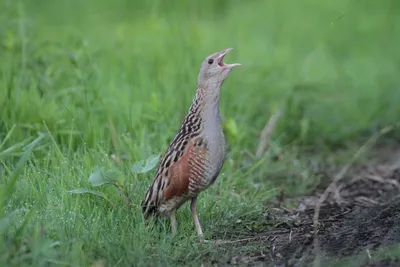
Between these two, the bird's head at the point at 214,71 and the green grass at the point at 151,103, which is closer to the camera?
the green grass at the point at 151,103

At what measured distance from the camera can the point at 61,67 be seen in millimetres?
8586

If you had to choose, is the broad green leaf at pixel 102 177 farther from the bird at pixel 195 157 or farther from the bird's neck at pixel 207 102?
the bird's neck at pixel 207 102

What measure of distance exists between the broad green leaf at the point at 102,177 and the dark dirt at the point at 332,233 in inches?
29.6

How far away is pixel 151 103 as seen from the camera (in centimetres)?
762

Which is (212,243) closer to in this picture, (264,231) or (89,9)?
(264,231)

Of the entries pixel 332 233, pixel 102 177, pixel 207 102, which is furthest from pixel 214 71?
pixel 332 233

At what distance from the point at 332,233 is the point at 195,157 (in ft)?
3.12

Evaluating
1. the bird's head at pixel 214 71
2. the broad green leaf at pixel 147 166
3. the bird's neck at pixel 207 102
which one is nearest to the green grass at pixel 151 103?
the broad green leaf at pixel 147 166

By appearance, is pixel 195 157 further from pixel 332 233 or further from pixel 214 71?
pixel 332 233

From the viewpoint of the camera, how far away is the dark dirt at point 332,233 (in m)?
5.42

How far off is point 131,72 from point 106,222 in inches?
132

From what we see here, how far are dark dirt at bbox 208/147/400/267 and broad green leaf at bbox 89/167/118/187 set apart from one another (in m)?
0.75

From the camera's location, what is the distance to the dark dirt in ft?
17.8

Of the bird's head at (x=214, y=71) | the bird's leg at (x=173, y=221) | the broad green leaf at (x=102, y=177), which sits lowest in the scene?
the bird's leg at (x=173, y=221)
